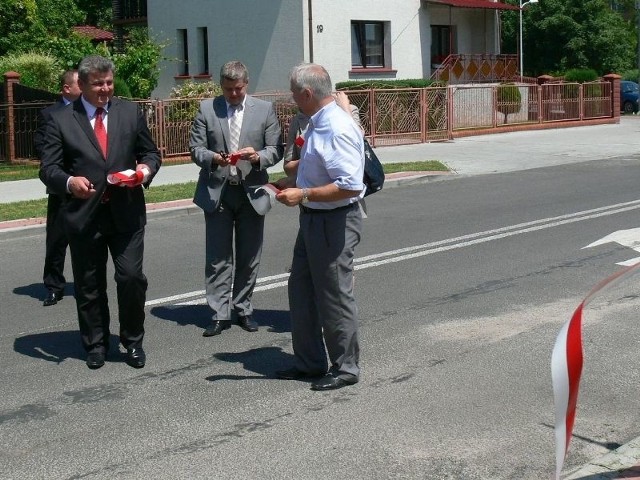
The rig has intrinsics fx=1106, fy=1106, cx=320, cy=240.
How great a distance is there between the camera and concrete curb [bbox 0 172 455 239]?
12969 mm

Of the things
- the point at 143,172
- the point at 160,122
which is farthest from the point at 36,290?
the point at 160,122

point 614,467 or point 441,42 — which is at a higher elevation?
point 441,42

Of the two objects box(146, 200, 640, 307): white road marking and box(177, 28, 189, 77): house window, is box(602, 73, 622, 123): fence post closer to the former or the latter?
box(177, 28, 189, 77): house window

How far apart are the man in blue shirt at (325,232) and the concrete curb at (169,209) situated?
742 centimetres

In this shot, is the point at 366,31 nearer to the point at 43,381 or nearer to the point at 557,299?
the point at 557,299

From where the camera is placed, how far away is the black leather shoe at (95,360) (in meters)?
6.69

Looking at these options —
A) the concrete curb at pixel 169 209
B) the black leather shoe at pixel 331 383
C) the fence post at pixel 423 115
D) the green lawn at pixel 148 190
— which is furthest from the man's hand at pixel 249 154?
the fence post at pixel 423 115

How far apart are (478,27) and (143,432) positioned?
3479 centimetres

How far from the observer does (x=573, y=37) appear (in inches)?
1921

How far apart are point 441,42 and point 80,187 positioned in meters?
32.7

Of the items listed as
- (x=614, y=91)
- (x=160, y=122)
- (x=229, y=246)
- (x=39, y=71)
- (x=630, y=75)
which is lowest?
(x=229, y=246)

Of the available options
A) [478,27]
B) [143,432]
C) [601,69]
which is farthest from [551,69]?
[143,432]

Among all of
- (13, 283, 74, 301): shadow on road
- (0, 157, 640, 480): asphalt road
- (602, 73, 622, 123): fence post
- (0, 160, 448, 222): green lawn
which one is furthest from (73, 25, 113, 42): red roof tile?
(13, 283, 74, 301): shadow on road

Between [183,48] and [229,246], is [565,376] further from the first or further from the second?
[183,48]
